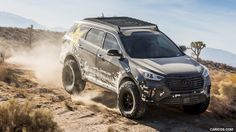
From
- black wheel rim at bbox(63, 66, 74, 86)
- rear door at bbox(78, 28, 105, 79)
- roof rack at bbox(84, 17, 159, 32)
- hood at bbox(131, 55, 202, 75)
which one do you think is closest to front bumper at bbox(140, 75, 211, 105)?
hood at bbox(131, 55, 202, 75)

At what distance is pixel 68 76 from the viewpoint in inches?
538

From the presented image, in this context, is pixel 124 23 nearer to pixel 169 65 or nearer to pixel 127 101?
pixel 169 65

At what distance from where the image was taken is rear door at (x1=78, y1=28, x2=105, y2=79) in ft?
39.6

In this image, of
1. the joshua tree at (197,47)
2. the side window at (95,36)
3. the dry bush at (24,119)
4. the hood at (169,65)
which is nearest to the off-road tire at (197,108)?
the hood at (169,65)

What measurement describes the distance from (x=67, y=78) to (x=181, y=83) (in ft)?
14.8

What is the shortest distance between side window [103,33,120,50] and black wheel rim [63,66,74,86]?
2031 mm

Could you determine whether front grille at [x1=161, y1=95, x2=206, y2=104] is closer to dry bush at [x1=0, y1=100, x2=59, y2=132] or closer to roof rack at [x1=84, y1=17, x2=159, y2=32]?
roof rack at [x1=84, y1=17, x2=159, y2=32]

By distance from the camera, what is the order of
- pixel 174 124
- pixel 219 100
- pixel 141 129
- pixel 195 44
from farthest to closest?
pixel 195 44
pixel 219 100
pixel 174 124
pixel 141 129

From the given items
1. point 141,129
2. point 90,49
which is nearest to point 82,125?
point 141,129

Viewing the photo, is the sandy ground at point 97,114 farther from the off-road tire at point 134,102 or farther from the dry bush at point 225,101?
the dry bush at point 225,101

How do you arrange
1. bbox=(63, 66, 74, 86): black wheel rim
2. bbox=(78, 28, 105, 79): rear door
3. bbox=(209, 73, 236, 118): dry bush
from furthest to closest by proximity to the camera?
bbox=(63, 66, 74, 86): black wheel rim < bbox=(78, 28, 105, 79): rear door < bbox=(209, 73, 236, 118): dry bush

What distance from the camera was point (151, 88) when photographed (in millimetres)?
10031

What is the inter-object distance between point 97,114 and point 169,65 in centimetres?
204

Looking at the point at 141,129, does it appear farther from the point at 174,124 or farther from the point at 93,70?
the point at 93,70
